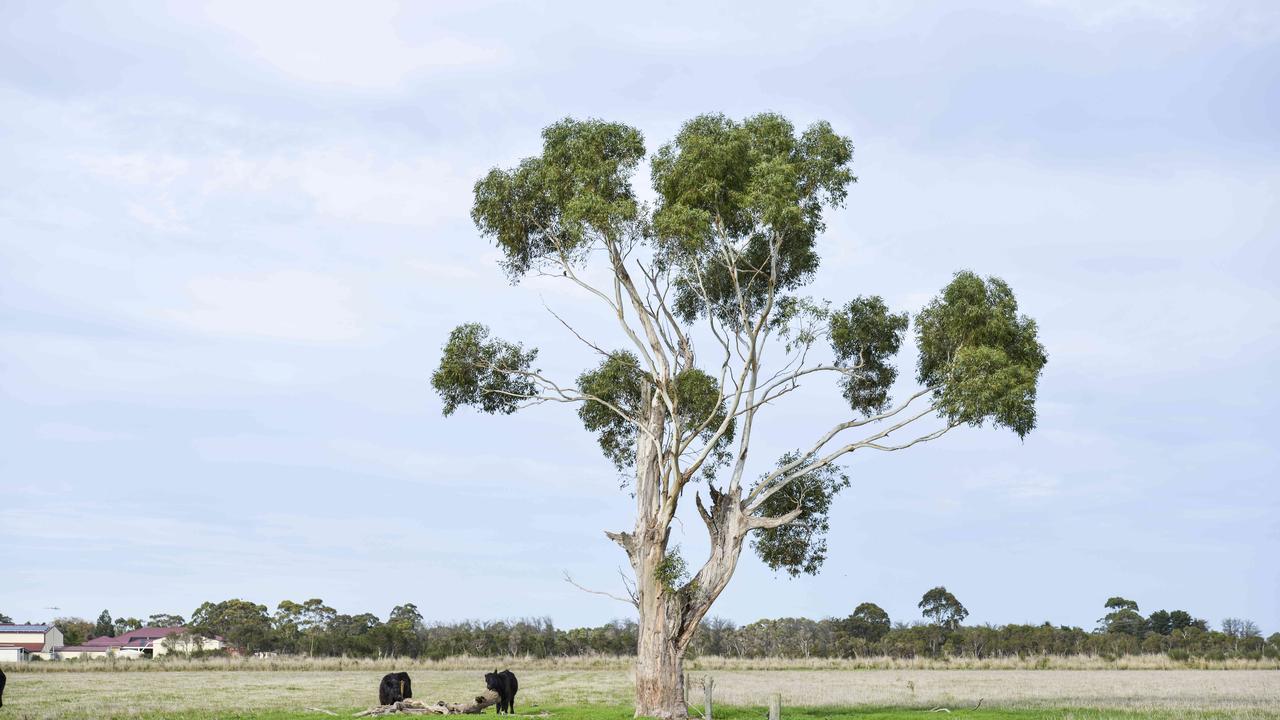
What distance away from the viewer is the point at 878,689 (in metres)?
47.0

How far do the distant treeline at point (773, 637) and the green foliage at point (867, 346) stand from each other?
50.9 m

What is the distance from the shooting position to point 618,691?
46.3 metres

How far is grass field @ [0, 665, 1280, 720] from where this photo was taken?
1245 inches

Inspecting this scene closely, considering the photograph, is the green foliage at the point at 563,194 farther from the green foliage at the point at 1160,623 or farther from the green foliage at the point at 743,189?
the green foliage at the point at 1160,623

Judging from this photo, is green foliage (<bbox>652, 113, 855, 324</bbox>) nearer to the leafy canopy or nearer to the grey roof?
the leafy canopy

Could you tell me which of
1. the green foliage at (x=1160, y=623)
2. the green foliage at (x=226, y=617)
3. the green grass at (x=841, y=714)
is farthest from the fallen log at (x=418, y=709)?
the green foliage at (x=1160, y=623)

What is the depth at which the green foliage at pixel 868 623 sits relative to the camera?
118 m

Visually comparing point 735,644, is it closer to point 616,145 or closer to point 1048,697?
point 1048,697

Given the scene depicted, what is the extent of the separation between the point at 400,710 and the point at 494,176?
1618cm

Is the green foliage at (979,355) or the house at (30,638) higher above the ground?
the green foliage at (979,355)

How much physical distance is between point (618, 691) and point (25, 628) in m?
108

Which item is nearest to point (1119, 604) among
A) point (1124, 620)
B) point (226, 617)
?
point (1124, 620)

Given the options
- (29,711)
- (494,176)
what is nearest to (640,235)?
(494,176)

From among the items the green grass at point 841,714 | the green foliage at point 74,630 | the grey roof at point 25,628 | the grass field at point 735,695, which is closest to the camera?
the green grass at point 841,714
